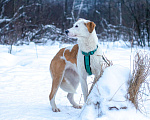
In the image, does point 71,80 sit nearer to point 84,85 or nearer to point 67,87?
point 67,87

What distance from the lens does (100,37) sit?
16578mm

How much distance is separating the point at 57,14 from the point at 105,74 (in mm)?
17117

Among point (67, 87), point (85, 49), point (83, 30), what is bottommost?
point (67, 87)

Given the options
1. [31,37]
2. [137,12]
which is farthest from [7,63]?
[137,12]

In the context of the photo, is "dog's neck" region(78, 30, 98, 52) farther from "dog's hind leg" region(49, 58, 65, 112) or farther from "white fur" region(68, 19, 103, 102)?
"dog's hind leg" region(49, 58, 65, 112)

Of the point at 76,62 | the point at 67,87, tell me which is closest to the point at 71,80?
the point at 67,87

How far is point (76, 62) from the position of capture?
306cm

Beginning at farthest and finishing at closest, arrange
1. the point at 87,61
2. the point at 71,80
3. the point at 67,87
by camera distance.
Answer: the point at 71,80
the point at 67,87
the point at 87,61

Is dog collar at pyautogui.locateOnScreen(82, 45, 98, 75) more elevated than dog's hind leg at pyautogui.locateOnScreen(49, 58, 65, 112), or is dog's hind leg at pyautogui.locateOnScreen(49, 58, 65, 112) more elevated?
dog collar at pyautogui.locateOnScreen(82, 45, 98, 75)

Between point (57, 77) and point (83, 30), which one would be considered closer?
point (83, 30)

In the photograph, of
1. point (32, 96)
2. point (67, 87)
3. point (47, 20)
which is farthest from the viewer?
point (47, 20)

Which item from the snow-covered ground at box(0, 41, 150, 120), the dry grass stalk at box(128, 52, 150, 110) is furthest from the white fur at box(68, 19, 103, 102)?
the dry grass stalk at box(128, 52, 150, 110)

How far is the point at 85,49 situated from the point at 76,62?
1.03 feet

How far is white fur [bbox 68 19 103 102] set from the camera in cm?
275
